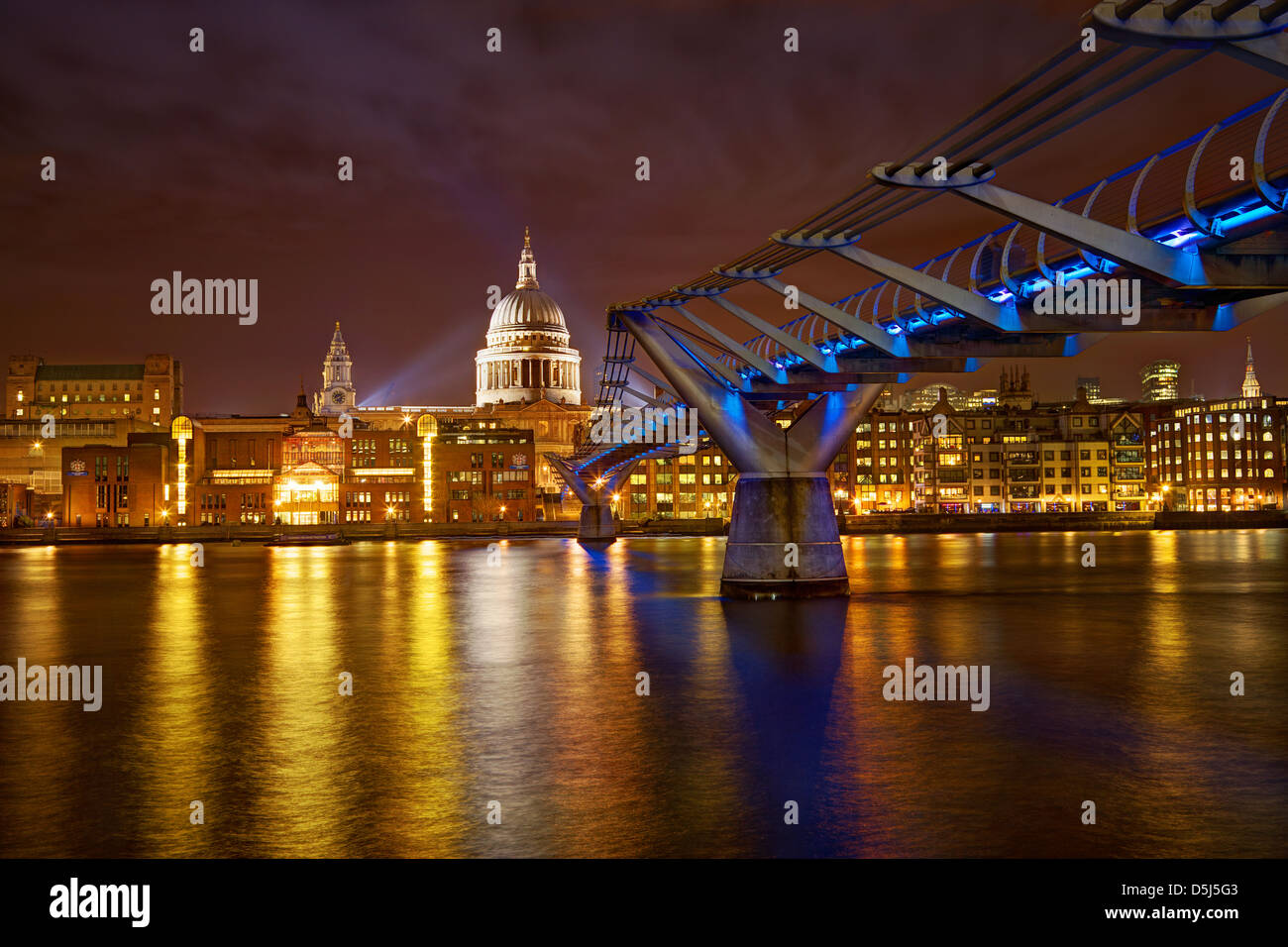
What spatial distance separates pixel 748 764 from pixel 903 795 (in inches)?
107

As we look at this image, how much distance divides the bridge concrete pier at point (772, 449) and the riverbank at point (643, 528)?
8396cm

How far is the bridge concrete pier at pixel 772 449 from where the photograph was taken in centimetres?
3978

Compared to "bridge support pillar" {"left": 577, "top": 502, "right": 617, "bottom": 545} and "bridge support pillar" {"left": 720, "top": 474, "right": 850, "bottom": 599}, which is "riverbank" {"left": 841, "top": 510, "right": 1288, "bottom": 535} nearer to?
"bridge support pillar" {"left": 577, "top": 502, "right": 617, "bottom": 545}

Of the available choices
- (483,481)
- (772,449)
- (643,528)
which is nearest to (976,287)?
(772,449)

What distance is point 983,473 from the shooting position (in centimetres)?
16762

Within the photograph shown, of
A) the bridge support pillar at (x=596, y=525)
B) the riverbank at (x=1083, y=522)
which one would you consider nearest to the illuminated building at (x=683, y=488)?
the riverbank at (x=1083, y=522)

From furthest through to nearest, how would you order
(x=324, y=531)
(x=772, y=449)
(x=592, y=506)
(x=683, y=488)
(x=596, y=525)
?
(x=683, y=488)
(x=324, y=531)
(x=592, y=506)
(x=596, y=525)
(x=772, y=449)

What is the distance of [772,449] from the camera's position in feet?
131

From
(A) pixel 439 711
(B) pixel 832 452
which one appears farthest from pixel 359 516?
(A) pixel 439 711

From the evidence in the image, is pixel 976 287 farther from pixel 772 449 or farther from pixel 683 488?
pixel 683 488

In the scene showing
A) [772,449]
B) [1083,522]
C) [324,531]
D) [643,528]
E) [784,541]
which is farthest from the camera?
[1083,522]

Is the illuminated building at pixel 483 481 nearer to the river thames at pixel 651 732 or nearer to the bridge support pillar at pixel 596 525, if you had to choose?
the bridge support pillar at pixel 596 525

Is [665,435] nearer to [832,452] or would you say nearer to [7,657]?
[832,452]

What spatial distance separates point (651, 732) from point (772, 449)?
21415mm
